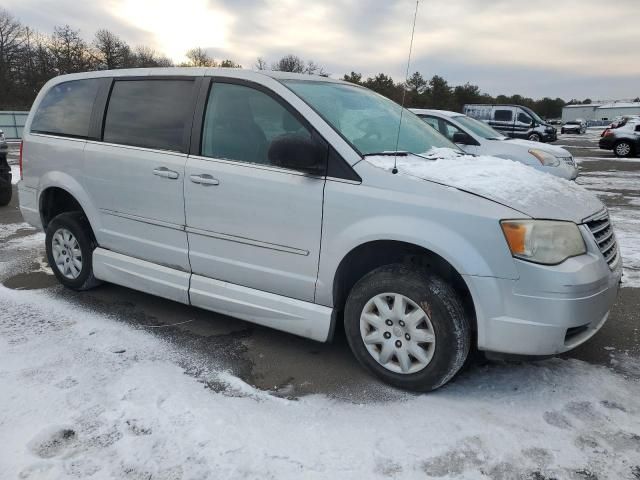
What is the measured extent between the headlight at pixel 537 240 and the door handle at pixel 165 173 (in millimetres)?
2164

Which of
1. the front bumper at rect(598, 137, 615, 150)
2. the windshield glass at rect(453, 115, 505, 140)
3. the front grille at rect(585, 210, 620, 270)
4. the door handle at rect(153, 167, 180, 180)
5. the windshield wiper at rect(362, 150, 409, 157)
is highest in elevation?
the windshield glass at rect(453, 115, 505, 140)

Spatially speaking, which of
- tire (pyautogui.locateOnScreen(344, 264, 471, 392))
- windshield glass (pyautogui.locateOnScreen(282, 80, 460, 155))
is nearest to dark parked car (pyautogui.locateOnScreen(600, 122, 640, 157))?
windshield glass (pyautogui.locateOnScreen(282, 80, 460, 155))

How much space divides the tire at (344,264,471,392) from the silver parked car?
5.66 m

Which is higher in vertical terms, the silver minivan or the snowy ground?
the silver minivan

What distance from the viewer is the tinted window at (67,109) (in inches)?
168

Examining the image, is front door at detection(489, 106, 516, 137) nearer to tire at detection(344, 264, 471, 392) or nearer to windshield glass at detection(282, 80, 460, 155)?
windshield glass at detection(282, 80, 460, 155)

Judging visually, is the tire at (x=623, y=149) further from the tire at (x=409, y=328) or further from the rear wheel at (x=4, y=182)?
the tire at (x=409, y=328)

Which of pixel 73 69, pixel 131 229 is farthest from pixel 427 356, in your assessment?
pixel 73 69

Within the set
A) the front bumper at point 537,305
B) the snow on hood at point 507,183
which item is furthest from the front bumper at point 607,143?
the front bumper at point 537,305

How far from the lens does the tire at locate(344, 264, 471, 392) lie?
2.73 meters

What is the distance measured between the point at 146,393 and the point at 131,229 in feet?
4.79

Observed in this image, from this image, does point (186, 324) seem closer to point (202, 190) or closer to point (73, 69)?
point (202, 190)

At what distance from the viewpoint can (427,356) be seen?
2826 mm

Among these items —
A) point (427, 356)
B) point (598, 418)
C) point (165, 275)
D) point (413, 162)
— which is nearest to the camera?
point (598, 418)
